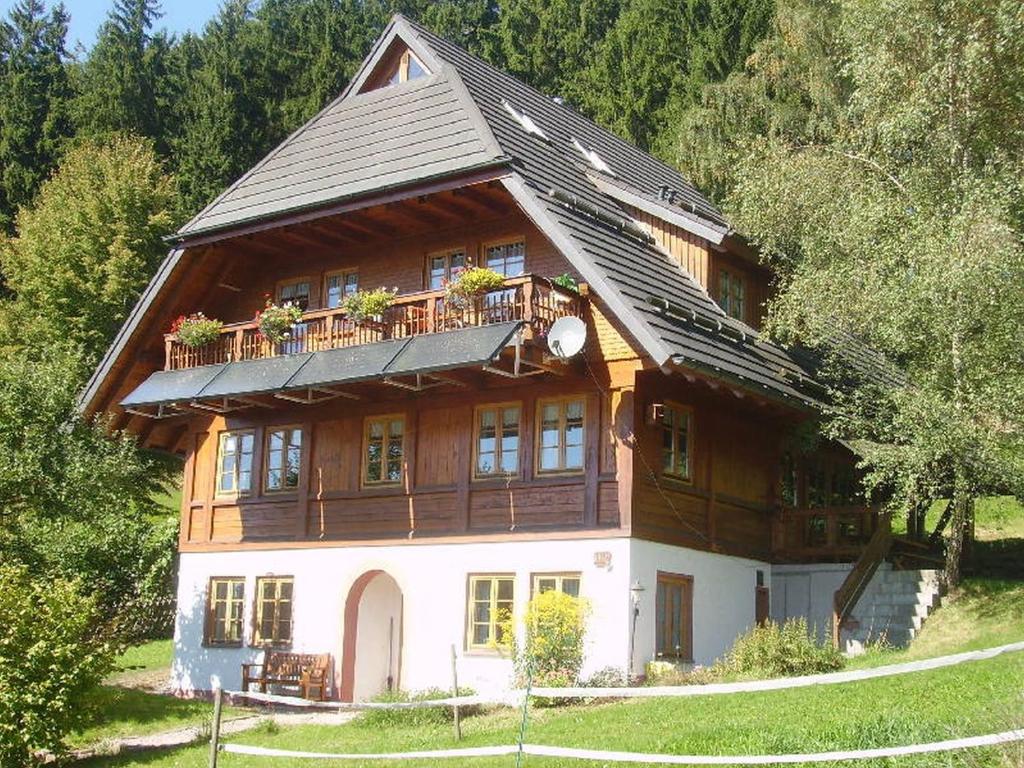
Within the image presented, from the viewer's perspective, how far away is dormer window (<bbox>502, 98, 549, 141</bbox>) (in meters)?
24.2

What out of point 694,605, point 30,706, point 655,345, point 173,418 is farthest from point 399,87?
point 30,706

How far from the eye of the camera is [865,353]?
1072 inches

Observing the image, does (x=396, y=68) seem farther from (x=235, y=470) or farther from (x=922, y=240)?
(x=922, y=240)

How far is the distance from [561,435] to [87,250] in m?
25.3

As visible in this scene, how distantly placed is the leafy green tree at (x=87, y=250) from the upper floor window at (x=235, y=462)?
590 inches

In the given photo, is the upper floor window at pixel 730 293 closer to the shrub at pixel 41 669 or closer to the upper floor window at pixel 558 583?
the upper floor window at pixel 558 583

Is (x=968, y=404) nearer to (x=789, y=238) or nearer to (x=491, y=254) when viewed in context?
(x=789, y=238)

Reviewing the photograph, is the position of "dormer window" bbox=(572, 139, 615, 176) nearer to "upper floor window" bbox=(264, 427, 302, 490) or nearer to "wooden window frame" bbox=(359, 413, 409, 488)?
"wooden window frame" bbox=(359, 413, 409, 488)

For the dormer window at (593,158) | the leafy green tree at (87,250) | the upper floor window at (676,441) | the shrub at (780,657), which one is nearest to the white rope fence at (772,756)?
the shrub at (780,657)

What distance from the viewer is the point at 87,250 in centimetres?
4056

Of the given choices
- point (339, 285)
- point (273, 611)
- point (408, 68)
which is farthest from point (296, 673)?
point (408, 68)

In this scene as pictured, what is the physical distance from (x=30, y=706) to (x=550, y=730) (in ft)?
21.6

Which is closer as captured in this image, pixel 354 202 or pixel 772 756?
pixel 772 756

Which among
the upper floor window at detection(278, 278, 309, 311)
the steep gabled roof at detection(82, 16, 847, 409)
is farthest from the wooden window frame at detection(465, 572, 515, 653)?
the upper floor window at detection(278, 278, 309, 311)
